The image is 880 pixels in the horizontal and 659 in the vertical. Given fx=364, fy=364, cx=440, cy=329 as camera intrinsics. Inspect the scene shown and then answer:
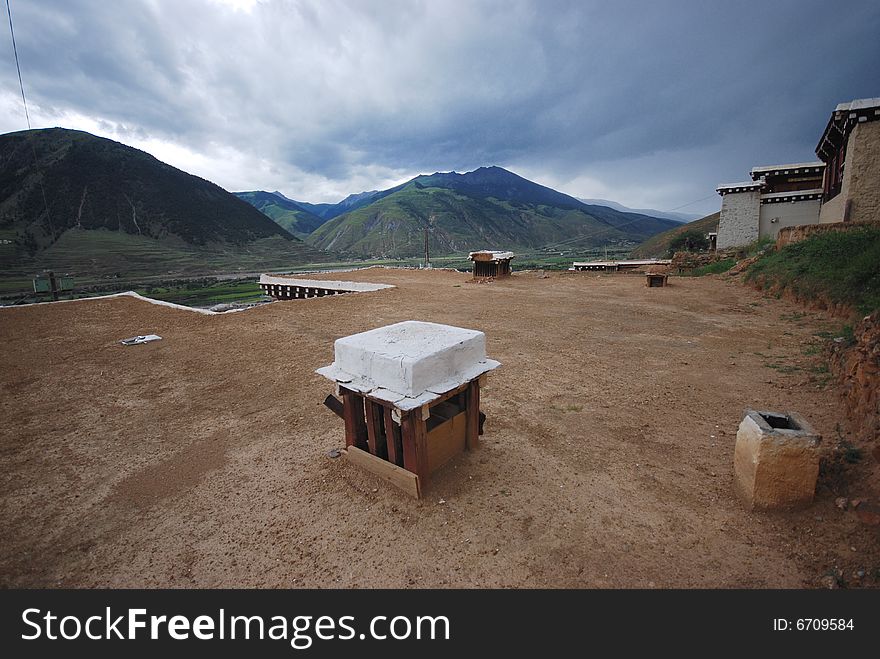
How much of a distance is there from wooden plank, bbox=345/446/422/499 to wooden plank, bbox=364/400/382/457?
10cm

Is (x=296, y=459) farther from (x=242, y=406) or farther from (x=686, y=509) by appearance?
(x=686, y=509)

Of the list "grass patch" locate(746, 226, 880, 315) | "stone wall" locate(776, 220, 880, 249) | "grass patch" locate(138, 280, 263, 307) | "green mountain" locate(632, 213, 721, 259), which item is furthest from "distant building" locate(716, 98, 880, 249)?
"grass patch" locate(138, 280, 263, 307)

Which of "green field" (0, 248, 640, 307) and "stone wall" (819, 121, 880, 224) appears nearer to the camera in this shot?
"stone wall" (819, 121, 880, 224)

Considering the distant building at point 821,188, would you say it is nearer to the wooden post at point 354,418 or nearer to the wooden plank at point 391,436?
the wooden plank at point 391,436

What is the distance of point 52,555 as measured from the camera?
121 inches

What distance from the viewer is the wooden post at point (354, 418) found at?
13.1ft

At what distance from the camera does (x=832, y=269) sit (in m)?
11.3

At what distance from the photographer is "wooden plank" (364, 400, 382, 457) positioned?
3837 mm

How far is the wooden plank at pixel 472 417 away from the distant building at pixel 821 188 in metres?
19.9

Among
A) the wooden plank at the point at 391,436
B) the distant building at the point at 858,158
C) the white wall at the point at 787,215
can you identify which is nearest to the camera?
the wooden plank at the point at 391,436

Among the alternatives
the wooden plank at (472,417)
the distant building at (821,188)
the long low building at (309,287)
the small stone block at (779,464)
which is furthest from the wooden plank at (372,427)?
the distant building at (821,188)

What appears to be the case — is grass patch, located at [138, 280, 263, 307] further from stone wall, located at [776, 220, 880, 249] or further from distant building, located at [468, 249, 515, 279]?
stone wall, located at [776, 220, 880, 249]
